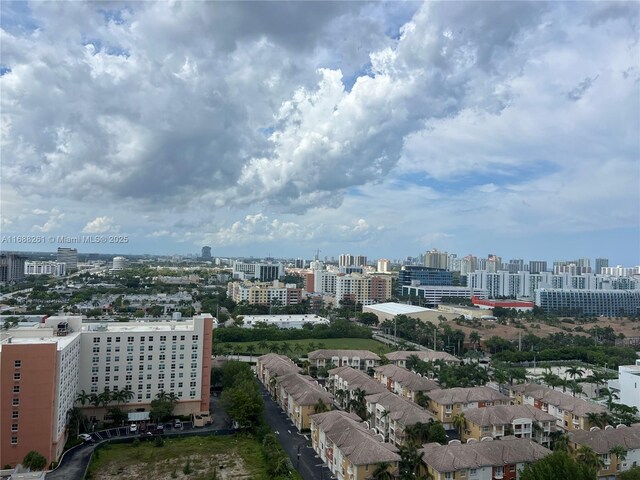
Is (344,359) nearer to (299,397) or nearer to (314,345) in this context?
(314,345)

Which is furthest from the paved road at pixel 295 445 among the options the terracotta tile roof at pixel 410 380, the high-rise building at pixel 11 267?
the high-rise building at pixel 11 267

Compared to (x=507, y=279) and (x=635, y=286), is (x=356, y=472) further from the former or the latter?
(x=635, y=286)

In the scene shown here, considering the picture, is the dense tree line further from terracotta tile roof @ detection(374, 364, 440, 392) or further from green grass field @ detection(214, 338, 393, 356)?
terracotta tile roof @ detection(374, 364, 440, 392)

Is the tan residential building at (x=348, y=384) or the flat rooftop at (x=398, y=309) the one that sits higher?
the flat rooftop at (x=398, y=309)

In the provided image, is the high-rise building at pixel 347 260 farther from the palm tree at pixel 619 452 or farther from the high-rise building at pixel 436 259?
the palm tree at pixel 619 452

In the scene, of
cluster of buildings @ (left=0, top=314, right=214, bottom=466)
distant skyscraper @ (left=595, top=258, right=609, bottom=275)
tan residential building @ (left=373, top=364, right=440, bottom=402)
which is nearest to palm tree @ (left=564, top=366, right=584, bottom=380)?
tan residential building @ (left=373, top=364, right=440, bottom=402)

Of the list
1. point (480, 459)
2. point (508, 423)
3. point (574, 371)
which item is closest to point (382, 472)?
point (480, 459)
